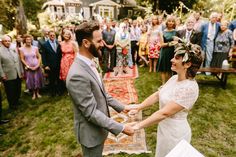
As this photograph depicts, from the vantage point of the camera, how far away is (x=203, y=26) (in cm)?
739

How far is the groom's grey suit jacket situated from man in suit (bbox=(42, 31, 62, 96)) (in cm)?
486

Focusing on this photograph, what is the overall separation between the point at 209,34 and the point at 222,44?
505 mm

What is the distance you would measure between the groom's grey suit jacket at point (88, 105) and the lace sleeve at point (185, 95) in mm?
626

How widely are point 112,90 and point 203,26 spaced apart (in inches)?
138

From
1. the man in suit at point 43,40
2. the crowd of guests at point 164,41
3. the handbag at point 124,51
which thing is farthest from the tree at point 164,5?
the man in suit at point 43,40

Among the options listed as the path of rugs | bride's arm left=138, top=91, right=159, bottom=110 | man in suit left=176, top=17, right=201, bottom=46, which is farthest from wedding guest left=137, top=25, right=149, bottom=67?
bride's arm left=138, top=91, right=159, bottom=110

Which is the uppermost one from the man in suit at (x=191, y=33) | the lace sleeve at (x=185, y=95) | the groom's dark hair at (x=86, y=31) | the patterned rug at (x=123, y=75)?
the groom's dark hair at (x=86, y=31)

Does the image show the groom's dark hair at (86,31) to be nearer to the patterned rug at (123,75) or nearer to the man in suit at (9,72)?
the man in suit at (9,72)

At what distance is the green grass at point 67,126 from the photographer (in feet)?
14.3

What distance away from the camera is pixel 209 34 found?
7.38 m

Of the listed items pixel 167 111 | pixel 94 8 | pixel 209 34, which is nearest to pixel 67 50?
pixel 209 34

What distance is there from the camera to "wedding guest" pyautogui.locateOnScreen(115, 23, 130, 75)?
9.17 meters

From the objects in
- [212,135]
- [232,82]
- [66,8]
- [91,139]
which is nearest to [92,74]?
[91,139]

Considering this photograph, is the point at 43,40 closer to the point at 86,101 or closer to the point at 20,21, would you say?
→ the point at 86,101
